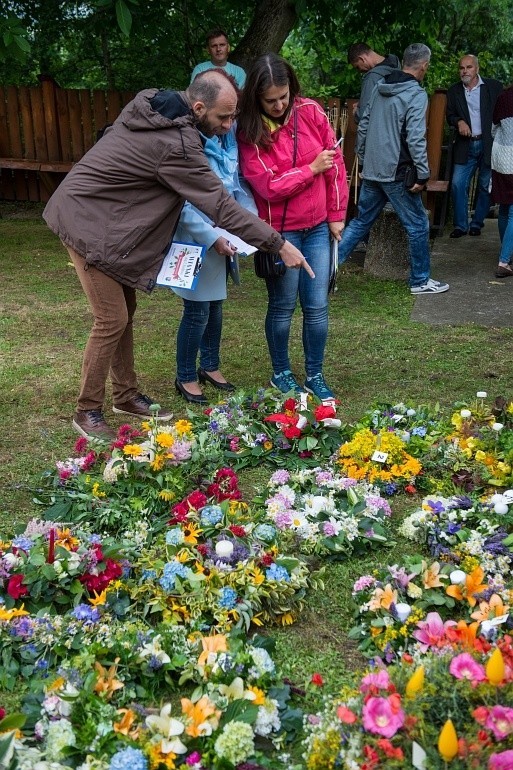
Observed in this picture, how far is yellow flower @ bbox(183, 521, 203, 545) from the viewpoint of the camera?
2.99 m

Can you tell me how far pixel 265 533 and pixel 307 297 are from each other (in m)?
1.80

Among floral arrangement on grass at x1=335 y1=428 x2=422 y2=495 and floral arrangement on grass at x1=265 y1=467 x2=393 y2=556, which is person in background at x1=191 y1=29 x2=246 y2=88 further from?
floral arrangement on grass at x1=265 y1=467 x2=393 y2=556

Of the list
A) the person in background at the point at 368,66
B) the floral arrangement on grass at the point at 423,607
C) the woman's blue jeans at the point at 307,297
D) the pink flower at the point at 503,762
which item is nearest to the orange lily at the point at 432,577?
the floral arrangement on grass at the point at 423,607

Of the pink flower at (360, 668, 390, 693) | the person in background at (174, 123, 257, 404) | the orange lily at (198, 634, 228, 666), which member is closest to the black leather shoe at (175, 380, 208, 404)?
the person in background at (174, 123, 257, 404)

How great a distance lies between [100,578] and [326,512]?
912 millimetres

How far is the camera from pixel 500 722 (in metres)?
1.91

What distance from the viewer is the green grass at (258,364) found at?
2969 millimetres

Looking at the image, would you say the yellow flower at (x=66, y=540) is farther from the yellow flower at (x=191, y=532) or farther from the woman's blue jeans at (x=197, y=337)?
the woman's blue jeans at (x=197, y=337)

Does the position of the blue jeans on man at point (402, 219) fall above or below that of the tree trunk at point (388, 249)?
above

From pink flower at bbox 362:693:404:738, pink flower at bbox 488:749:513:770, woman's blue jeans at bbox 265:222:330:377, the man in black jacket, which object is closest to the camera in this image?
pink flower at bbox 488:749:513:770

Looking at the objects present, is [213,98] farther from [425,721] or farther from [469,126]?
[469,126]

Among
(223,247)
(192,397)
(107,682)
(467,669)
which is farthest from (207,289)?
(467,669)

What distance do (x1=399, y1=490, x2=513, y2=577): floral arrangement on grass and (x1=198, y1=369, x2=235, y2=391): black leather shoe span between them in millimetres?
1795

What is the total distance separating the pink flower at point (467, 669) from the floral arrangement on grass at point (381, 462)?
1496 millimetres
